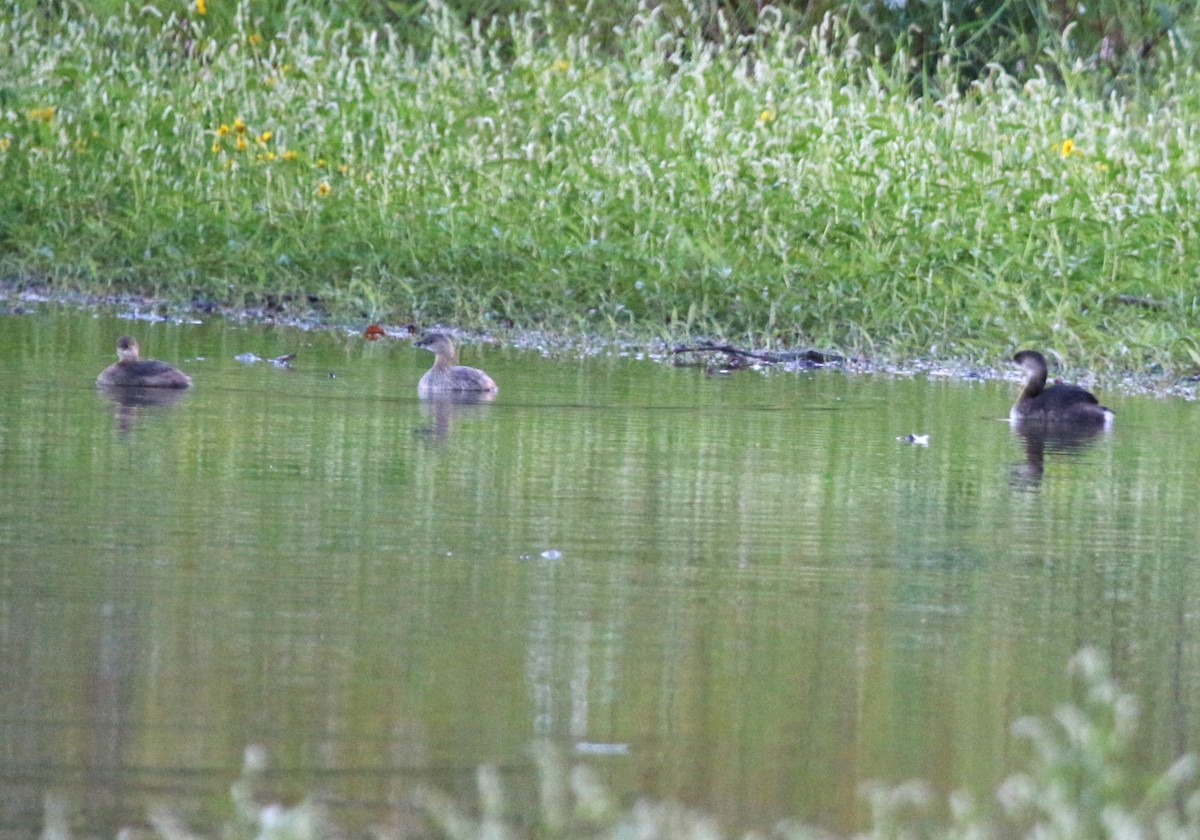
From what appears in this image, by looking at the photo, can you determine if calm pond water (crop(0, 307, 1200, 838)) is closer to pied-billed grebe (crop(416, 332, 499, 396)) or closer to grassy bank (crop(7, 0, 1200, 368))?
pied-billed grebe (crop(416, 332, 499, 396))

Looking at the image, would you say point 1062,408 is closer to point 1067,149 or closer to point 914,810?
point 1067,149

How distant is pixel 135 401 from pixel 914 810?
6.11m

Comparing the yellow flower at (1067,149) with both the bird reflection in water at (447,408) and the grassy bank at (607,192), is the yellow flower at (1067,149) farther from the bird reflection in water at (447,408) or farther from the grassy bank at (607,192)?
the bird reflection in water at (447,408)

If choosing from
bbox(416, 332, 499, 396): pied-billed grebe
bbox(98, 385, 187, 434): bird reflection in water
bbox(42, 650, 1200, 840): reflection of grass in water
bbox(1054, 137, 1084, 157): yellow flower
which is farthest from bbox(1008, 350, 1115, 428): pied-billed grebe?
bbox(42, 650, 1200, 840): reflection of grass in water

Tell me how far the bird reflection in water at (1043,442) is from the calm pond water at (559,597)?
0.11ft

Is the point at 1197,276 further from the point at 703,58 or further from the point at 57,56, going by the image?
the point at 57,56

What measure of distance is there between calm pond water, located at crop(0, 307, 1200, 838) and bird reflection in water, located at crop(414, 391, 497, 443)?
0.10ft

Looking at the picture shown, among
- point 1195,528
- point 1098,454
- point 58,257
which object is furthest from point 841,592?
point 58,257

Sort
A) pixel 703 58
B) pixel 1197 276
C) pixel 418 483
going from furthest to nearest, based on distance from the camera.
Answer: pixel 703 58 < pixel 1197 276 < pixel 418 483

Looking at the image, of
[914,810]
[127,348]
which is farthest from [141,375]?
[914,810]

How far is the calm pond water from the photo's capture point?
434cm

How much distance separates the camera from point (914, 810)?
4137 mm

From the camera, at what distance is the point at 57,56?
17906 mm

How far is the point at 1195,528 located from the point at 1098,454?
6.68 ft
